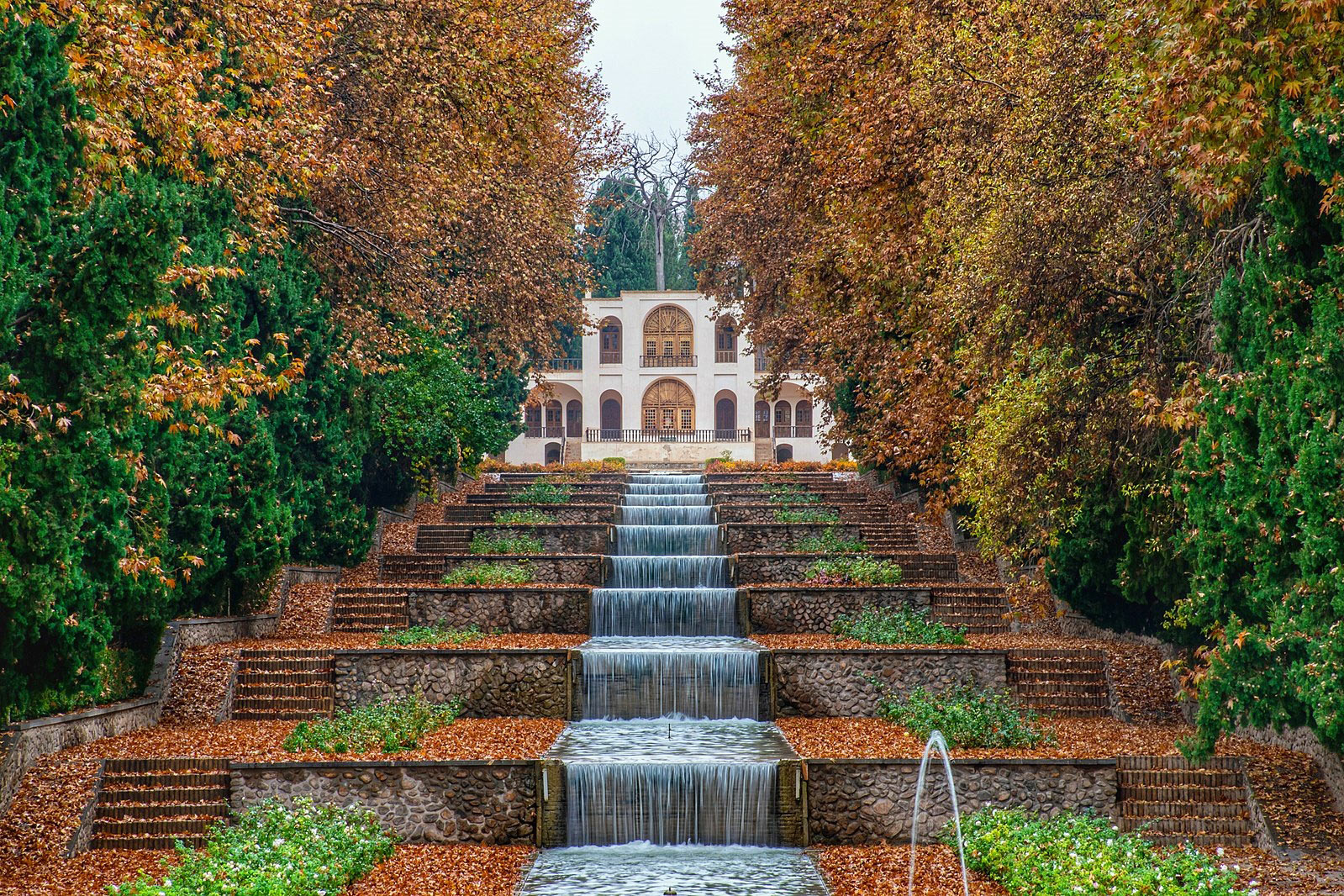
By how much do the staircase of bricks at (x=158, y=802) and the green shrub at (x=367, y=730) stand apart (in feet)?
3.56

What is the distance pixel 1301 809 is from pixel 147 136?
1282 cm

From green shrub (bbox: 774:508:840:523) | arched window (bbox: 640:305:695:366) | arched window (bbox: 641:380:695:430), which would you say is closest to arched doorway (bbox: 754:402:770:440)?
arched window (bbox: 641:380:695:430)

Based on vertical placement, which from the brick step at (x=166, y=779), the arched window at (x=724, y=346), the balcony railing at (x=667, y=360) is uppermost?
the arched window at (x=724, y=346)

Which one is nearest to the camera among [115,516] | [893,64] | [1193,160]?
[1193,160]

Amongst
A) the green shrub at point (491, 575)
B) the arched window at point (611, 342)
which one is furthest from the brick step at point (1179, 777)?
the arched window at point (611, 342)

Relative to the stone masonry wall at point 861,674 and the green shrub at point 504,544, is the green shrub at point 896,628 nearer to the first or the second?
the stone masonry wall at point 861,674

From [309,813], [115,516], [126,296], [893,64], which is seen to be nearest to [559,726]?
[309,813]

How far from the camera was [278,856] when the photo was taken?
909 cm

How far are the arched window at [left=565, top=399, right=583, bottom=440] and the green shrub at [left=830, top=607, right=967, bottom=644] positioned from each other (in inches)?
1575

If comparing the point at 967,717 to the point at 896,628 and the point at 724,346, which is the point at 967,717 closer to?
the point at 896,628

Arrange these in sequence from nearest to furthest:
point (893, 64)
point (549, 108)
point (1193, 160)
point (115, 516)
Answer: point (1193, 160), point (115, 516), point (893, 64), point (549, 108)

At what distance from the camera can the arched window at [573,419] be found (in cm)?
5653

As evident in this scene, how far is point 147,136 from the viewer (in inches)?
485

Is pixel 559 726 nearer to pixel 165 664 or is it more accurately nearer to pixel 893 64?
pixel 165 664
